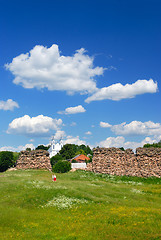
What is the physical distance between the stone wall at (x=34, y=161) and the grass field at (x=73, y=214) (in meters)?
22.4

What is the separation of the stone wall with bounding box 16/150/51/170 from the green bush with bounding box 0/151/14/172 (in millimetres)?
14663

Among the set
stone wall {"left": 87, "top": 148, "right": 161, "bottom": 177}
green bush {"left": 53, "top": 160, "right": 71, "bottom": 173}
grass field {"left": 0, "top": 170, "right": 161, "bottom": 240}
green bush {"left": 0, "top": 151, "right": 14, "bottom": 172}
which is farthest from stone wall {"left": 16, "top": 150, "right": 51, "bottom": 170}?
grass field {"left": 0, "top": 170, "right": 161, "bottom": 240}

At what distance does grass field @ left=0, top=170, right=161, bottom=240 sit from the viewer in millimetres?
15453

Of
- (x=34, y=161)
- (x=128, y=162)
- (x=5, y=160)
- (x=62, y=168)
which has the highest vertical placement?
(x=5, y=160)

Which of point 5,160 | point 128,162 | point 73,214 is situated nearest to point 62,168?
point 128,162

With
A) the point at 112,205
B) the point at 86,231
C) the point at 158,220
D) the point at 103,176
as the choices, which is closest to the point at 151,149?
the point at 103,176

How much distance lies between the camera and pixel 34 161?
52062mm

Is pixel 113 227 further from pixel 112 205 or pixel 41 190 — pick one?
pixel 41 190

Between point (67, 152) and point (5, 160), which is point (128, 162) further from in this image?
point (67, 152)

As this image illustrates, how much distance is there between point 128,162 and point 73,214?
99.2ft

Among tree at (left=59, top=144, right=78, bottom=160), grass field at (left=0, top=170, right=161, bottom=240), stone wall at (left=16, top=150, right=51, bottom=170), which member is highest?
tree at (left=59, top=144, right=78, bottom=160)

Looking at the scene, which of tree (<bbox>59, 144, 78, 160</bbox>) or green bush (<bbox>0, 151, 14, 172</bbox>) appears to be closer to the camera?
green bush (<bbox>0, 151, 14, 172</bbox>)

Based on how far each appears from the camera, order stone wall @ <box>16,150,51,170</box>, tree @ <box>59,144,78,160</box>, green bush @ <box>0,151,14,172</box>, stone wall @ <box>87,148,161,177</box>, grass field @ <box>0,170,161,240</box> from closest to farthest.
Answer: grass field @ <box>0,170,161,240</box> < stone wall @ <box>87,148,161,177</box> < stone wall @ <box>16,150,51,170</box> < green bush @ <box>0,151,14,172</box> < tree @ <box>59,144,78,160</box>

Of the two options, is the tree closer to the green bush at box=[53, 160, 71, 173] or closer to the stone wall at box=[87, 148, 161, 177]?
the green bush at box=[53, 160, 71, 173]
